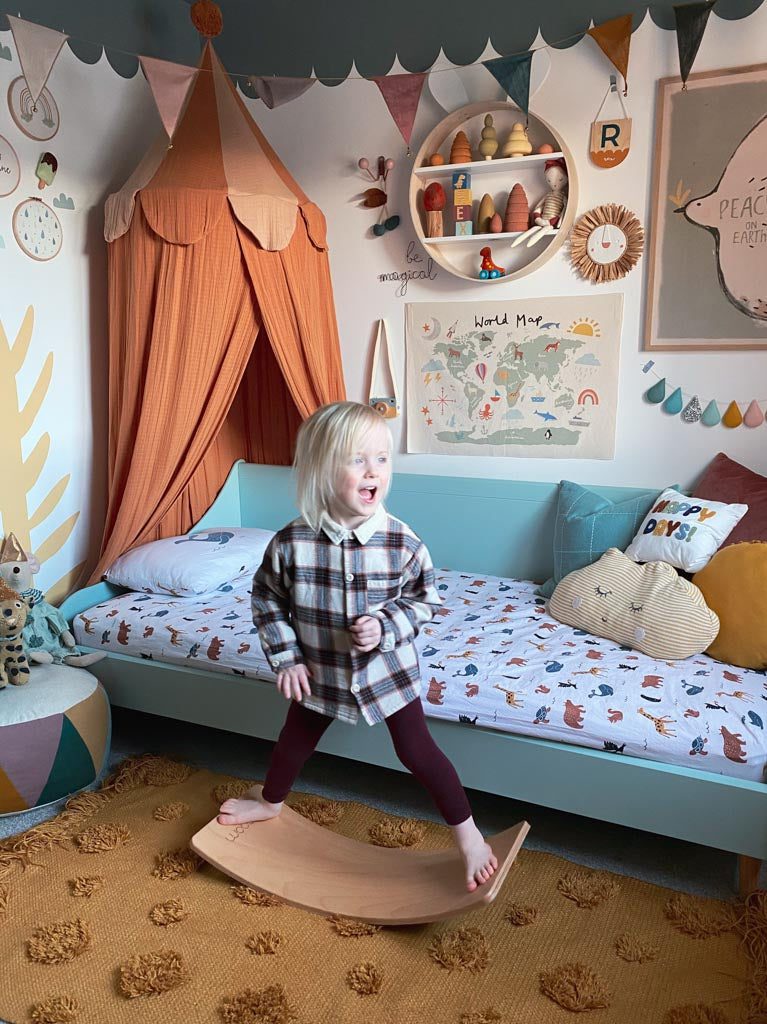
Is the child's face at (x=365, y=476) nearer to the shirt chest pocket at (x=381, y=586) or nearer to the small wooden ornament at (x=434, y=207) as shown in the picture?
the shirt chest pocket at (x=381, y=586)

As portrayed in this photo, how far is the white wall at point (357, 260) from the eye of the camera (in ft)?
9.04

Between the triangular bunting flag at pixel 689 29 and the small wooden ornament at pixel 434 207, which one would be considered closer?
the triangular bunting flag at pixel 689 29

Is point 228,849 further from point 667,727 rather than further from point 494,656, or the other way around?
point 667,727

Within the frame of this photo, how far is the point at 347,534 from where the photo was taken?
182 centimetres

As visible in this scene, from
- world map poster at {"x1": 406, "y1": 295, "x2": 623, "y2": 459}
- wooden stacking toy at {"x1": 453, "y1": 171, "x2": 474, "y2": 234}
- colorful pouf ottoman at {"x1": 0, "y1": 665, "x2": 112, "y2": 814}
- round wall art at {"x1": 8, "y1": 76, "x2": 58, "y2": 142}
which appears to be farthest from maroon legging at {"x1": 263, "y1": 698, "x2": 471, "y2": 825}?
round wall art at {"x1": 8, "y1": 76, "x2": 58, "y2": 142}

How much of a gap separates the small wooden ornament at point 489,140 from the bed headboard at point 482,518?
1201 millimetres

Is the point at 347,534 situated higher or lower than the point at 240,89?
lower

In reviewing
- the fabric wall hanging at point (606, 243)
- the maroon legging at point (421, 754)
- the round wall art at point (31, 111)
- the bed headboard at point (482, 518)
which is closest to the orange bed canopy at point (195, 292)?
the round wall art at point (31, 111)

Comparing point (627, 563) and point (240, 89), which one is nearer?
point (627, 563)

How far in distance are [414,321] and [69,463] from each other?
1465 millimetres

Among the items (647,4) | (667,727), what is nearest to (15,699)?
(667,727)

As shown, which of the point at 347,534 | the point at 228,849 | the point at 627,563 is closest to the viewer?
the point at 347,534

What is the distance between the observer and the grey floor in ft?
6.92

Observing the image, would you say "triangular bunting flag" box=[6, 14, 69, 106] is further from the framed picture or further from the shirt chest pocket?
the framed picture
